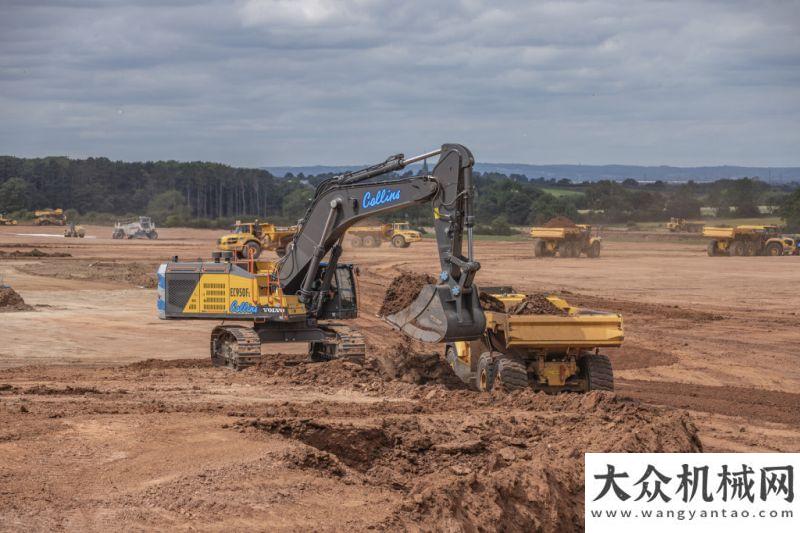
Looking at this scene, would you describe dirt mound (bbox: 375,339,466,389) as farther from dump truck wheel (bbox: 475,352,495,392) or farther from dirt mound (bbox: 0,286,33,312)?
dirt mound (bbox: 0,286,33,312)

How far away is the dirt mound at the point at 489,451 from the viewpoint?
402 inches

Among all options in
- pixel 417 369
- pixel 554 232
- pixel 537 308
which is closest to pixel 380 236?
pixel 554 232

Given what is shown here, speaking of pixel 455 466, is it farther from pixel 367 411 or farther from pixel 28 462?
pixel 28 462

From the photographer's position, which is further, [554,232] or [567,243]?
[567,243]

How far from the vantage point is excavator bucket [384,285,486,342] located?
15.6 metres

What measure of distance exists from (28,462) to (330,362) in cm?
904

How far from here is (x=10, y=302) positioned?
2958 cm

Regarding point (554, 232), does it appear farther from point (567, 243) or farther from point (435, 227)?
point (435, 227)

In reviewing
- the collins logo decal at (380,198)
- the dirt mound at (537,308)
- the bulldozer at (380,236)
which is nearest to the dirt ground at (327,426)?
the dirt mound at (537,308)

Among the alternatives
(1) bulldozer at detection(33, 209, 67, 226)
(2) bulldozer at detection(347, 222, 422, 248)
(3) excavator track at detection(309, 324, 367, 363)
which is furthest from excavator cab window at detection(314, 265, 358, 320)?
(1) bulldozer at detection(33, 209, 67, 226)

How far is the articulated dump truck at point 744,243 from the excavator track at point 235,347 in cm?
4288

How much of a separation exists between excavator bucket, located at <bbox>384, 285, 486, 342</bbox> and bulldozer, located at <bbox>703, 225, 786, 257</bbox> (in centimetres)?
4550

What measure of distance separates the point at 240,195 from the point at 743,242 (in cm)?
8810

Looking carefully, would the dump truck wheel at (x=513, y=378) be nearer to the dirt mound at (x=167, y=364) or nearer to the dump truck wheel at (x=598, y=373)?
the dump truck wheel at (x=598, y=373)
